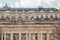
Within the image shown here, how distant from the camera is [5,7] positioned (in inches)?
2606

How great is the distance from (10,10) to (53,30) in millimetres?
10751

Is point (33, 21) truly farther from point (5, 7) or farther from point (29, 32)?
point (5, 7)

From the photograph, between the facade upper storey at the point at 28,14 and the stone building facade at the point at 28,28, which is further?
the facade upper storey at the point at 28,14

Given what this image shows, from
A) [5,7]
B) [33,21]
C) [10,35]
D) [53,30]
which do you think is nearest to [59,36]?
[53,30]

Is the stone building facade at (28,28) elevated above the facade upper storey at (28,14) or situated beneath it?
situated beneath

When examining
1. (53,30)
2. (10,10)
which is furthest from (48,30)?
(10,10)

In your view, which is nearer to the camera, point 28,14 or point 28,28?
point 28,28

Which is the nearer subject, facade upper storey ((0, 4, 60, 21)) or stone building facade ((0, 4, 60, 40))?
stone building facade ((0, 4, 60, 40))

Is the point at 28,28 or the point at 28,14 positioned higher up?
the point at 28,14

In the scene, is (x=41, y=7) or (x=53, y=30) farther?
(x=41, y=7)

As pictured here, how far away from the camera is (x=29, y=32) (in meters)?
60.1

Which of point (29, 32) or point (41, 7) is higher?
point (41, 7)

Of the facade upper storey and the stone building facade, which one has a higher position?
the facade upper storey

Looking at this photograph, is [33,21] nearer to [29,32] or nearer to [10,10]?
[29,32]
